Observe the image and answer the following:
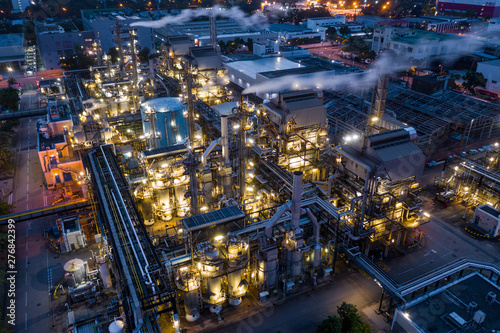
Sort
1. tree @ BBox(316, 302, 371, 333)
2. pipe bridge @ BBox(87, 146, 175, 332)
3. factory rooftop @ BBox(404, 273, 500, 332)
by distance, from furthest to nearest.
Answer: tree @ BBox(316, 302, 371, 333) < pipe bridge @ BBox(87, 146, 175, 332) < factory rooftop @ BBox(404, 273, 500, 332)

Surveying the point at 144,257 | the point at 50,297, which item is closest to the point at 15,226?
the point at 50,297

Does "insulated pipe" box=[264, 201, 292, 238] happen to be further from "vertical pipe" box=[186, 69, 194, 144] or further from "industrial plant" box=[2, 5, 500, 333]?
"vertical pipe" box=[186, 69, 194, 144]

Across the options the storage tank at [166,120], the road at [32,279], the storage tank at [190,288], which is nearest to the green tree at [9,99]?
the storage tank at [166,120]

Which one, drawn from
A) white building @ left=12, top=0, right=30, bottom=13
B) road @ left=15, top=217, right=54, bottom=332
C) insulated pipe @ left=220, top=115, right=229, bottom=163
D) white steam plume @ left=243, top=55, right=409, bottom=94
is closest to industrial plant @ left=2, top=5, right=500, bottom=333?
insulated pipe @ left=220, top=115, right=229, bottom=163

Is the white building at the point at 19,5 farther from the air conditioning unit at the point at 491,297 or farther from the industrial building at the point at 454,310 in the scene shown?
the air conditioning unit at the point at 491,297

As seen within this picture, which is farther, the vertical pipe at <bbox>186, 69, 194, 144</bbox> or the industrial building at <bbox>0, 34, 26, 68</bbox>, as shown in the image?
the industrial building at <bbox>0, 34, 26, 68</bbox>

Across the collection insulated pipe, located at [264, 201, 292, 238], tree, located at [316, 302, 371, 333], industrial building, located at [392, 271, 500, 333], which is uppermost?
insulated pipe, located at [264, 201, 292, 238]
